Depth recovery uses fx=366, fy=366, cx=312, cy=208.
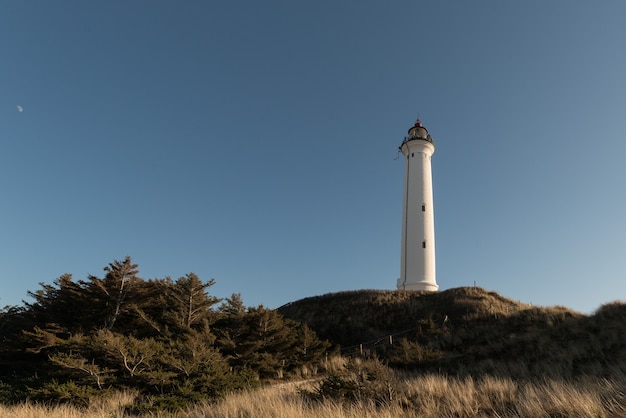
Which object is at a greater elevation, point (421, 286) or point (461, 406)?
point (421, 286)

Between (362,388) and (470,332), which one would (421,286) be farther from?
(362,388)

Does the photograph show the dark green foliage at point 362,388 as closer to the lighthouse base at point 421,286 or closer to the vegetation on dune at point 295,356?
the vegetation on dune at point 295,356

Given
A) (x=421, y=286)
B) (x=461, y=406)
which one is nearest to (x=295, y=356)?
(x=461, y=406)

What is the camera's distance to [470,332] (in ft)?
81.0

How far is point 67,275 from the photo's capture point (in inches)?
852

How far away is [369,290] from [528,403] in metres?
32.2

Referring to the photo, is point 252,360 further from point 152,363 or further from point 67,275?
point 67,275

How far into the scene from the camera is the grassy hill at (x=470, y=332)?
56.3ft

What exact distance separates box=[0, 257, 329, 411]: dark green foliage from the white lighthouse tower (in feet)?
57.6

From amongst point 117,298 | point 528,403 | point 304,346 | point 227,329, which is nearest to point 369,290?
point 304,346

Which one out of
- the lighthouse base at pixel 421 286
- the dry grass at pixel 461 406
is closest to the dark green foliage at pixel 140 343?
the dry grass at pixel 461 406

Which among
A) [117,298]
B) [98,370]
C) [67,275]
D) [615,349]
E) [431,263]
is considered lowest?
[98,370]

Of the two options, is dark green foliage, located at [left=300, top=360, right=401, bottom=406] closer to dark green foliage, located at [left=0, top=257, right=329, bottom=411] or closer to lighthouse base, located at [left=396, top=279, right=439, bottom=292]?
dark green foliage, located at [left=0, top=257, right=329, bottom=411]

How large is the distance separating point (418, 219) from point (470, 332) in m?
16.3
